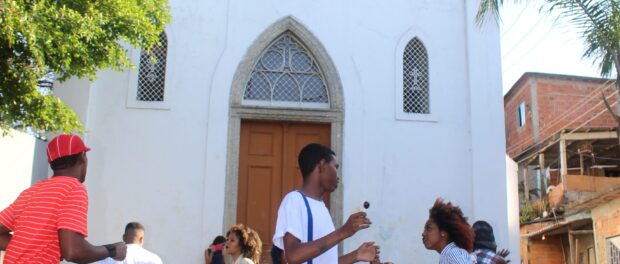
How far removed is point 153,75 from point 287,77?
1.89 meters

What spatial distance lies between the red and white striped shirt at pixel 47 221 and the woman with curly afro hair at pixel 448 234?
7.17ft

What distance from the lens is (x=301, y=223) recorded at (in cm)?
356

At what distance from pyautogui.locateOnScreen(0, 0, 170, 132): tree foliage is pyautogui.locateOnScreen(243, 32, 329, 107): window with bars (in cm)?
217

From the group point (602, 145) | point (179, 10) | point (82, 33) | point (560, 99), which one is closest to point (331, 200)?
point (179, 10)

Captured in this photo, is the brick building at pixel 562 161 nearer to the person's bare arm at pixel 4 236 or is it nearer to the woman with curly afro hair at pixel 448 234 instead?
the woman with curly afro hair at pixel 448 234

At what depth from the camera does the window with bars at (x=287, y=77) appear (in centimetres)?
976

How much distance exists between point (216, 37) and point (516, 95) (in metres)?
18.5

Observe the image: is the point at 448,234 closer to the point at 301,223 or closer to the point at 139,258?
the point at 301,223

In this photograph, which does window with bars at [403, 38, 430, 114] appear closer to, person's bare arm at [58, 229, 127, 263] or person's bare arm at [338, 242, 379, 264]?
person's bare arm at [338, 242, 379, 264]

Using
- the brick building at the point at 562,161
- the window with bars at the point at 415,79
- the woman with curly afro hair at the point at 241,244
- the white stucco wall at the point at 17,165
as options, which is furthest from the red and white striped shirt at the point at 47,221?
the brick building at the point at 562,161

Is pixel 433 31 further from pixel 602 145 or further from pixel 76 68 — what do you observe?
pixel 602 145

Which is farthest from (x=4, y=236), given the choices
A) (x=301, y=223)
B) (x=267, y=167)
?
(x=267, y=167)

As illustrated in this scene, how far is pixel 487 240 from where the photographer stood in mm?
5375

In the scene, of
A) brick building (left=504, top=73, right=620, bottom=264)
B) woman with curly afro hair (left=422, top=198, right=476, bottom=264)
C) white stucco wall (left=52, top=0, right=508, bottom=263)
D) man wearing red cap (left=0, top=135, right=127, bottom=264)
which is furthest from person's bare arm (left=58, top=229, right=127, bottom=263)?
brick building (left=504, top=73, right=620, bottom=264)
